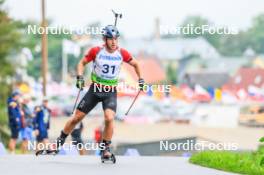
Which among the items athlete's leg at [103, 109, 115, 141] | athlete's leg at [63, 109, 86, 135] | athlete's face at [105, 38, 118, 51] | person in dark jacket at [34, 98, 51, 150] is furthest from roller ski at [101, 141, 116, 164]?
person in dark jacket at [34, 98, 51, 150]

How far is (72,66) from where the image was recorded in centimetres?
11112

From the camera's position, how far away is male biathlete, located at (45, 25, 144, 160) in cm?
1407

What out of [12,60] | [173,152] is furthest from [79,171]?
[12,60]

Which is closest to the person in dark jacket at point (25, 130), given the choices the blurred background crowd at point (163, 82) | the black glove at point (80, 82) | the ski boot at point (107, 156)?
the ski boot at point (107, 156)

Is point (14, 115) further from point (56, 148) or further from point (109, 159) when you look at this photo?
point (109, 159)

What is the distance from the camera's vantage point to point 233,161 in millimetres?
13672

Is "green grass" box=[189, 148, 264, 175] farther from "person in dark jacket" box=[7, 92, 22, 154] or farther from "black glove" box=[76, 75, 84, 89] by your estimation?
"person in dark jacket" box=[7, 92, 22, 154]

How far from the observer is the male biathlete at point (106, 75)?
14070 millimetres

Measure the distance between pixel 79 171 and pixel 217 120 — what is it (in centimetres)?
8344

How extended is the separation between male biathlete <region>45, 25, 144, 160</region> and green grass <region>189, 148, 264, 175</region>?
1.35 m

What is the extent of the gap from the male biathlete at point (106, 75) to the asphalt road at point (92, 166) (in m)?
0.50

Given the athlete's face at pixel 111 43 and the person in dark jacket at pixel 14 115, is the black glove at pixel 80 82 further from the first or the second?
the person in dark jacket at pixel 14 115

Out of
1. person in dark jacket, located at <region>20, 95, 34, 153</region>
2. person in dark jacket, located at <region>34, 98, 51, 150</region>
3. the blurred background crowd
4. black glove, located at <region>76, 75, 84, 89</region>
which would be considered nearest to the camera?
black glove, located at <region>76, 75, 84, 89</region>

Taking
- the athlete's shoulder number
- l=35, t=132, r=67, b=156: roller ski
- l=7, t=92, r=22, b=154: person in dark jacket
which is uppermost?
the athlete's shoulder number
